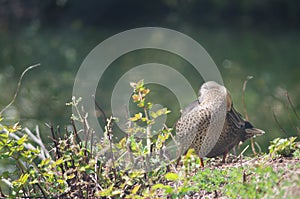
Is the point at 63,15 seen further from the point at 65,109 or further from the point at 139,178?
the point at 139,178

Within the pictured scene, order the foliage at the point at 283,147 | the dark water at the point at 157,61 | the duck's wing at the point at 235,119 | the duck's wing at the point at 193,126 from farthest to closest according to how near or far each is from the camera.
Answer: the dark water at the point at 157,61, the duck's wing at the point at 235,119, the duck's wing at the point at 193,126, the foliage at the point at 283,147

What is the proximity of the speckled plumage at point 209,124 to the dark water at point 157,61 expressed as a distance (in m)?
2.56

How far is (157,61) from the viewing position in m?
15.1

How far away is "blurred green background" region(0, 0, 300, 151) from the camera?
1039 centimetres

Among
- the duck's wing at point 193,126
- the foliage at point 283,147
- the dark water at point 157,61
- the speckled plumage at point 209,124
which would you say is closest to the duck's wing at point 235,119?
the speckled plumage at point 209,124

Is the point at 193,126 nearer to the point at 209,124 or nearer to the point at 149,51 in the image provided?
the point at 209,124

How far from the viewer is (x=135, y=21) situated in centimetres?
2203

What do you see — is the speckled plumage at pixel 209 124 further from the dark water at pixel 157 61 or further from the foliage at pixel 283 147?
the dark water at pixel 157 61

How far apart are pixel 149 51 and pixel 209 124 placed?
1218 centimetres

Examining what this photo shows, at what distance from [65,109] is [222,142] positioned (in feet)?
18.3

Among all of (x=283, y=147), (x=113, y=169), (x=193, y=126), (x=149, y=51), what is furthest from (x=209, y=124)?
(x=149, y=51)

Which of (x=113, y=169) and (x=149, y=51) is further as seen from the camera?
(x=149, y=51)

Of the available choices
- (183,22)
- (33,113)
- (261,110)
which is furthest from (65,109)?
(183,22)

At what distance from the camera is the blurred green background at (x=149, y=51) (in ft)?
34.1
